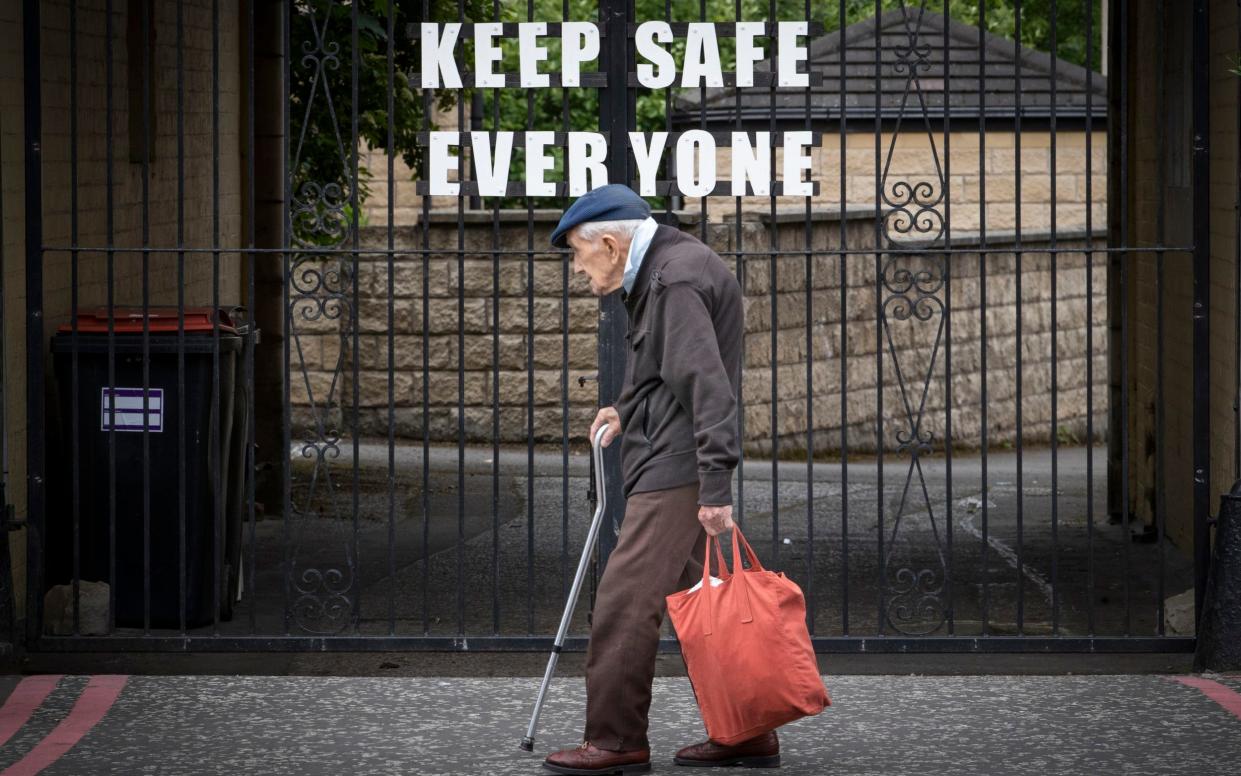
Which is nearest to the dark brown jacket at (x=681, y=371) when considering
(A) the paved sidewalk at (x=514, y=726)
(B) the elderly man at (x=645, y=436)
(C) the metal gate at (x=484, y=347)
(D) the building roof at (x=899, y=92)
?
(B) the elderly man at (x=645, y=436)

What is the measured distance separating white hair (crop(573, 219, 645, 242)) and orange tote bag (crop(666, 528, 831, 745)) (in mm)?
930

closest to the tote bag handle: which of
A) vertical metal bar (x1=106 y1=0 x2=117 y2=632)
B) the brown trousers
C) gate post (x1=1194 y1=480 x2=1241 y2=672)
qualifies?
the brown trousers

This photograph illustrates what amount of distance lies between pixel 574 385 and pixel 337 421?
79.1 inches

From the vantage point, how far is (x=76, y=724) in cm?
615

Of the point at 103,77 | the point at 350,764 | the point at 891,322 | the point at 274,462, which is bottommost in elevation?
the point at 350,764

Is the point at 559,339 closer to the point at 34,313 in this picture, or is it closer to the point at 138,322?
the point at 138,322

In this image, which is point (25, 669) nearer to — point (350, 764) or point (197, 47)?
point (350, 764)

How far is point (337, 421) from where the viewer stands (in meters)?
14.8

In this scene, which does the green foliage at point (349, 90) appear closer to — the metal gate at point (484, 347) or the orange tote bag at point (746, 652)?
the metal gate at point (484, 347)

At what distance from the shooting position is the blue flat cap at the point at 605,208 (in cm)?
540

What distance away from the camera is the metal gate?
6.93m

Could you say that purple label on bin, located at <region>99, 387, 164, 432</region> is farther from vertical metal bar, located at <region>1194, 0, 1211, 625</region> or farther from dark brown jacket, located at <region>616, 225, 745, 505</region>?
vertical metal bar, located at <region>1194, 0, 1211, 625</region>

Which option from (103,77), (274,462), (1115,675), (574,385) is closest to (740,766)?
(1115,675)

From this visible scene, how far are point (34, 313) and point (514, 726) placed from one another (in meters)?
2.49
